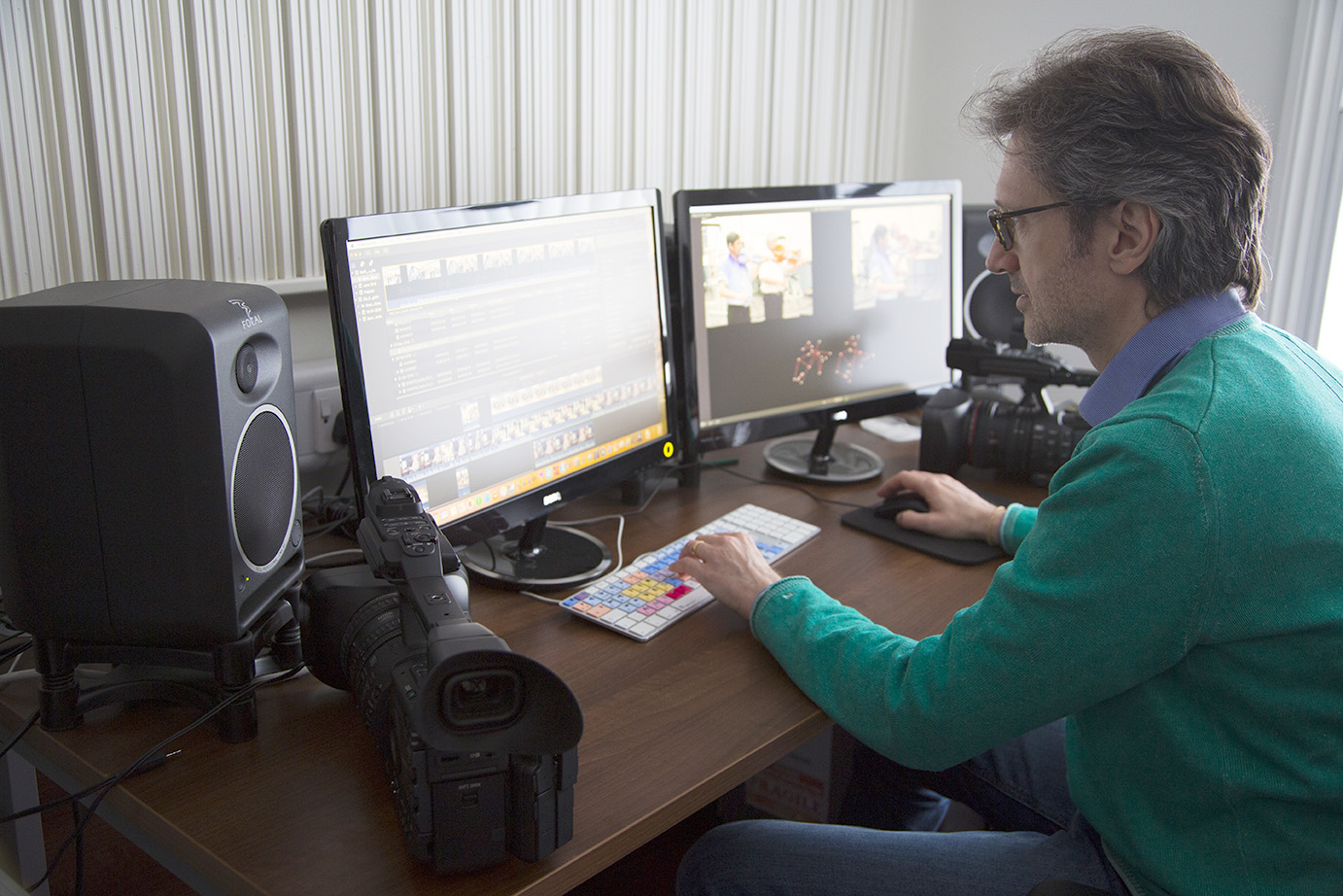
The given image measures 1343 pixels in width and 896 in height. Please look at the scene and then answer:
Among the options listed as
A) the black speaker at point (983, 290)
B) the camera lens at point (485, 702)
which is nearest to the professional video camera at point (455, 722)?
the camera lens at point (485, 702)

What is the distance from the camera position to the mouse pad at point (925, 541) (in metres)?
1.46

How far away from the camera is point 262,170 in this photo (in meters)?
1.51

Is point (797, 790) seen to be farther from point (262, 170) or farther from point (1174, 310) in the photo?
point (262, 170)

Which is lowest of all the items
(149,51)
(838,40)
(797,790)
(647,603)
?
(797,790)

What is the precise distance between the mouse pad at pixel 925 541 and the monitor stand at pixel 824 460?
0.57 feet

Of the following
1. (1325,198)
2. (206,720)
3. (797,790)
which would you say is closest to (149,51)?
(206,720)

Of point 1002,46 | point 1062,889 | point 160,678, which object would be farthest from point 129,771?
point 1002,46

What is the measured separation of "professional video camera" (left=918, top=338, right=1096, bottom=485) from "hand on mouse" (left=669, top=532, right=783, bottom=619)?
61cm

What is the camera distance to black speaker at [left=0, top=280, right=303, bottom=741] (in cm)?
84

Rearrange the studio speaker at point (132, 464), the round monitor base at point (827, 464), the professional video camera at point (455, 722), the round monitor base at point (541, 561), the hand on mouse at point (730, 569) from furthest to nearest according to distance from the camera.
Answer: the round monitor base at point (827, 464)
the round monitor base at point (541, 561)
the hand on mouse at point (730, 569)
the studio speaker at point (132, 464)
the professional video camera at point (455, 722)

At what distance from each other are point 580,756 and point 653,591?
35 cm

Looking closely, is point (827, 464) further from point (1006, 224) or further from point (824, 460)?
point (1006, 224)

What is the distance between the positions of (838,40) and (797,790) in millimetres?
1936

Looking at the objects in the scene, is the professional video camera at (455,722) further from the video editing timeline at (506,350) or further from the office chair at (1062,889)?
the office chair at (1062,889)
